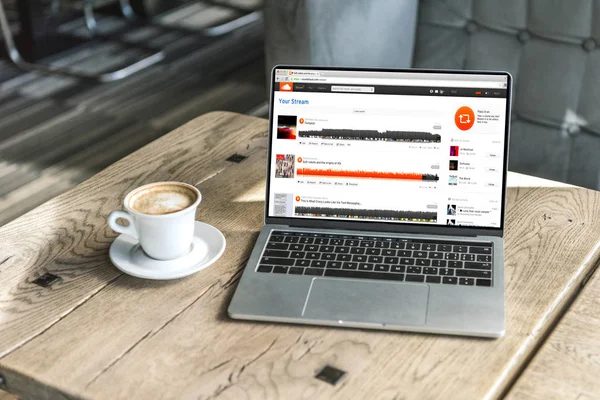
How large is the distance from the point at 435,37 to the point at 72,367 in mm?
1427

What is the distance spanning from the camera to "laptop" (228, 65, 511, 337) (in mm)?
998

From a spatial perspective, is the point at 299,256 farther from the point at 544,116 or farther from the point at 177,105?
the point at 177,105

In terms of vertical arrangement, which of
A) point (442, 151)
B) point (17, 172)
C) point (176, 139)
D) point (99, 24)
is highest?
point (442, 151)

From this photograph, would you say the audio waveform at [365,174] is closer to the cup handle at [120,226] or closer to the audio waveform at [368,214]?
the audio waveform at [368,214]

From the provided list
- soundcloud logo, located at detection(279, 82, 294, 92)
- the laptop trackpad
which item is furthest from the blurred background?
the laptop trackpad

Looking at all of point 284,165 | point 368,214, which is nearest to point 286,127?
point 284,165

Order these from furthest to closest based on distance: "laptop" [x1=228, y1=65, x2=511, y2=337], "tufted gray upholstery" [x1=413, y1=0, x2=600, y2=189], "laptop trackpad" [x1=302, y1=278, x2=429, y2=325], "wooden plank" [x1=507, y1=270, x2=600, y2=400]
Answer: "tufted gray upholstery" [x1=413, y1=0, x2=600, y2=189] → "laptop" [x1=228, y1=65, x2=511, y2=337] → "laptop trackpad" [x1=302, y1=278, x2=429, y2=325] → "wooden plank" [x1=507, y1=270, x2=600, y2=400]

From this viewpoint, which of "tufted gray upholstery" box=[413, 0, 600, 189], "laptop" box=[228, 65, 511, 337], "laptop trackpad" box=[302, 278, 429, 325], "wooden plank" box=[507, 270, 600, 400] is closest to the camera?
"wooden plank" box=[507, 270, 600, 400]

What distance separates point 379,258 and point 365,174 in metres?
0.12

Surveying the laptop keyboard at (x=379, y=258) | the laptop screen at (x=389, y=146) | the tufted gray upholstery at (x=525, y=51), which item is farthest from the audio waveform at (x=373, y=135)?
the tufted gray upholstery at (x=525, y=51)

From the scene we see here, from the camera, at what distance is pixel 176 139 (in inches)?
55.0

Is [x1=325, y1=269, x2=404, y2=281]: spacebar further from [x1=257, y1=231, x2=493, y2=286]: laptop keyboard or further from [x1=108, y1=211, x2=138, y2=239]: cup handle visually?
[x1=108, y1=211, x2=138, y2=239]: cup handle

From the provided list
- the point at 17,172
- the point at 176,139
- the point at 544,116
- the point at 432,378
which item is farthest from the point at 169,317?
the point at 17,172

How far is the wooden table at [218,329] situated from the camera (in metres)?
0.80
